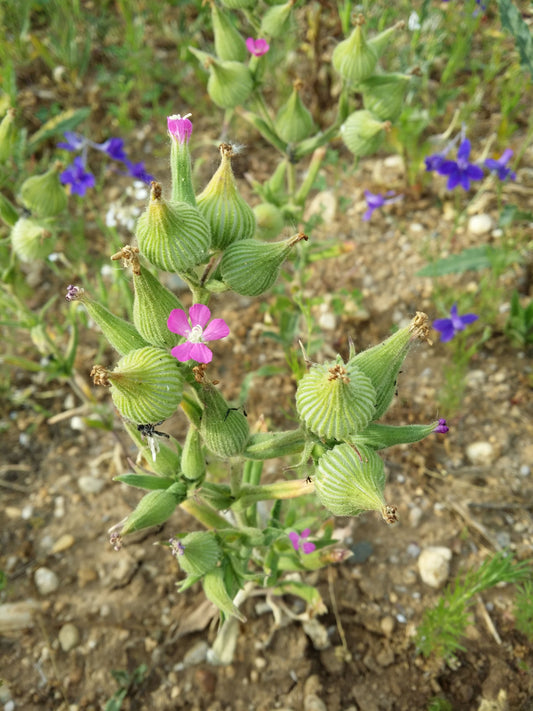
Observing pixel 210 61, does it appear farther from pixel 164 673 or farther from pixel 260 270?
pixel 164 673

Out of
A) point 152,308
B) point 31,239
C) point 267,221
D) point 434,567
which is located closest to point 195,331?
point 152,308

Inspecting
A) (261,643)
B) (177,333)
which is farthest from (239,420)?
(261,643)

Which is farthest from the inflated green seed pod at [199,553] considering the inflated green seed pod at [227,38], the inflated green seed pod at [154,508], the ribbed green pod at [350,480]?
the inflated green seed pod at [227,38]

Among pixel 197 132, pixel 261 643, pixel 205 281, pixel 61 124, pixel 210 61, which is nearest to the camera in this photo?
pixel 205 281

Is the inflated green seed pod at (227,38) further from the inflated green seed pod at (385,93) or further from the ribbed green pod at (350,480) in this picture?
the ribbed green pod at (350,480)

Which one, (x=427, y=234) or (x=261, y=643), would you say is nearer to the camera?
(x=261, y=643)

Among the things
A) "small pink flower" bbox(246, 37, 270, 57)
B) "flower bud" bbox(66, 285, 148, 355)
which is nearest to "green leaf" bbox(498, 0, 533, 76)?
"small pink flower" bbox(246, 37, 270, 57)
